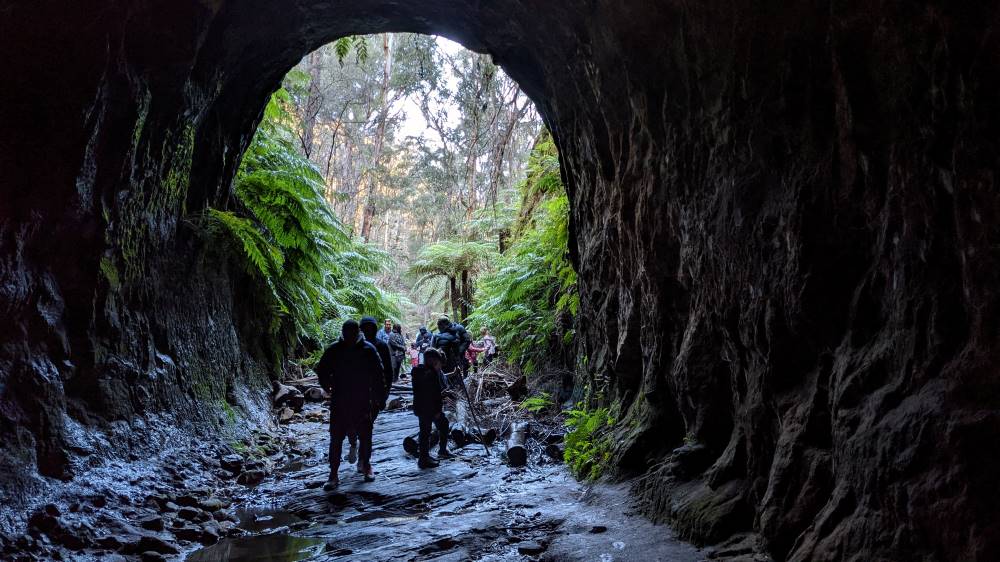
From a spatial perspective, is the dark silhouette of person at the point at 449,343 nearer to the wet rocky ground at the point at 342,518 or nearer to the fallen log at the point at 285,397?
the fallen log at the point at 285,397

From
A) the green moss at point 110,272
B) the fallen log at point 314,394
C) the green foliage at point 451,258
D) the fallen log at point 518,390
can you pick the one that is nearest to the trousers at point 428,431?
the fallen log at point 518,390

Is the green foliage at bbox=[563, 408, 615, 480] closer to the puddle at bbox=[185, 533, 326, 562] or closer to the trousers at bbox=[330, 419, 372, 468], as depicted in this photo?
the trousers at bbox=[330, 419, 372, 468]

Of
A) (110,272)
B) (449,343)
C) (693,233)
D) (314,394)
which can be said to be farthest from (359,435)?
(314,394)

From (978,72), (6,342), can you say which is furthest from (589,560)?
(6,342)

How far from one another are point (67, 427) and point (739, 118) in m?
6.19

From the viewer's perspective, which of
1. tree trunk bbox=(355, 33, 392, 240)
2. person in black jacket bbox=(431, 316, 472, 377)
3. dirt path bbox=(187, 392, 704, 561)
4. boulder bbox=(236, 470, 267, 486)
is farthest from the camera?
tree trunk bbox=(355, 33, 392, 240)

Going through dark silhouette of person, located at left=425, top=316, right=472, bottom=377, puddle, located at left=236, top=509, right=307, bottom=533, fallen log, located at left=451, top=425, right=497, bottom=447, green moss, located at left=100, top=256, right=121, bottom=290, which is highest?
green moss, located at left=100, top=256, right=121, bottom=290

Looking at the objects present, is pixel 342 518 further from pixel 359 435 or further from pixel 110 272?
pixel 110 272

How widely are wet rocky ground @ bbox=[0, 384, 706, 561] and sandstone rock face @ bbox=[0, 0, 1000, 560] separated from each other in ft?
1.58

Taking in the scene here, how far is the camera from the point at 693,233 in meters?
5.46

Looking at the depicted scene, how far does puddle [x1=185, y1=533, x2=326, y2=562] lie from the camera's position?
465cm

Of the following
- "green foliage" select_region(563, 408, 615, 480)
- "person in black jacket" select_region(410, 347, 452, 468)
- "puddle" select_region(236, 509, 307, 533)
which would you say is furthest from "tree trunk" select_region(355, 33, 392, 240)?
"puddle" select_region(236, 509, 307, 533)

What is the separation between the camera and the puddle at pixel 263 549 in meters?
4.65

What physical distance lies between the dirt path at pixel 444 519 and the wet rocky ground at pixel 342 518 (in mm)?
13
